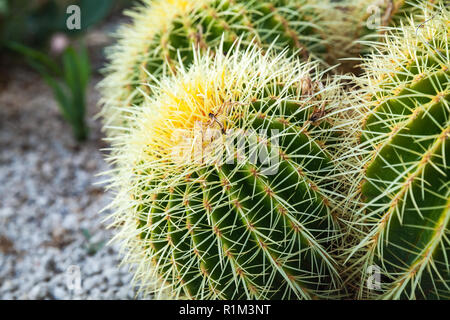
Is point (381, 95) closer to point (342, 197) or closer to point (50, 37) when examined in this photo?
point (342, 197)

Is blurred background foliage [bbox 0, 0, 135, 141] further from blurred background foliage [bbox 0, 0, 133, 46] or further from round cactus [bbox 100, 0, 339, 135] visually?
round cactus [bbox 100, 0, 339, 135]

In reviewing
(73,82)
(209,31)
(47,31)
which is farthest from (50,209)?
(47,31)

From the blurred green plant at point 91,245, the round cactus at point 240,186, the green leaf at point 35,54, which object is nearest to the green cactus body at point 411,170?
the round cactus at point 240,186

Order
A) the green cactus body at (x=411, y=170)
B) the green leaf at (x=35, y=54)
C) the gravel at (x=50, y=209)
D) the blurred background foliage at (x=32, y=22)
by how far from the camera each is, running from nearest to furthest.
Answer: the green cactus body at (x=411, y=170), the gravel at (x=50, y=209), the green leaf at (x=35, y=54), the blurred background foliage at (x=32, y=22)

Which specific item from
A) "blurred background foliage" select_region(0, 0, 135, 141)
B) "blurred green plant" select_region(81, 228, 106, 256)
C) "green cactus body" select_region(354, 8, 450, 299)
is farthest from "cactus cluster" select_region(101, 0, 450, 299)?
"blurred background foliage" select_region(0, 0, 135, 141)

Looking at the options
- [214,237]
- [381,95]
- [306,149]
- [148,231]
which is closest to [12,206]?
[148,231]

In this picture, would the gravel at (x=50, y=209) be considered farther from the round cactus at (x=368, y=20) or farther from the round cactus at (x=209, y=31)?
the round cactus at (x=368, y=20)

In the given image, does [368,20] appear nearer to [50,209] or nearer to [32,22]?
[50,209]
